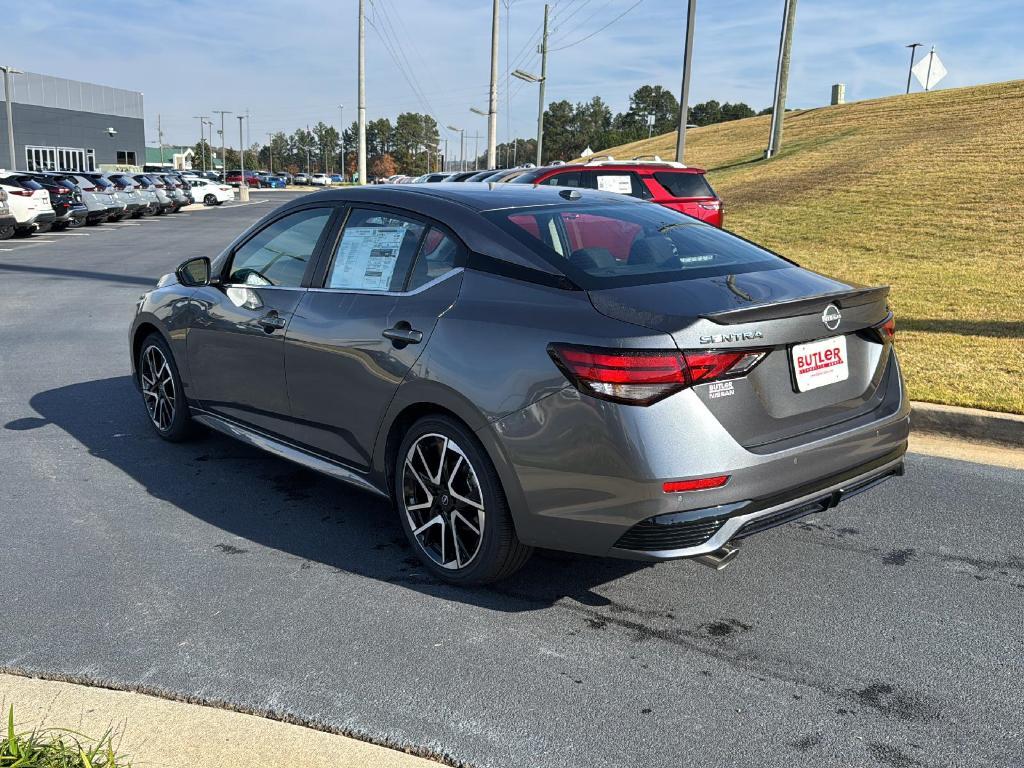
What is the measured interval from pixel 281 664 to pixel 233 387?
2.15 m

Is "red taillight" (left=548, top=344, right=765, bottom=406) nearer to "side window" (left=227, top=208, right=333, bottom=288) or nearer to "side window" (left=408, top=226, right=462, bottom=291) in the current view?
"side window" (left=408, top=226, right=462, bottom=291)

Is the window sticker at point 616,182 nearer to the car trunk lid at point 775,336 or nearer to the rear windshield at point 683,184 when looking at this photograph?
the rear windshield at point 683,184

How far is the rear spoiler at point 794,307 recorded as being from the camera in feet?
10.7

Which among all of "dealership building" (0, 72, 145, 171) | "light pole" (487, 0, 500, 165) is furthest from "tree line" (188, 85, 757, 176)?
"light pole" (487, 0, 500, 165)

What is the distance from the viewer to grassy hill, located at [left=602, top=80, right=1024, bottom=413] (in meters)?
8.20

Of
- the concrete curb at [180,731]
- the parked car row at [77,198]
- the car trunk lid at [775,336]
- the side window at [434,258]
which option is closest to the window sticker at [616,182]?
the side window at [434,258]

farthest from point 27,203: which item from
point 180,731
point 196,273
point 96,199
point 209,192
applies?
point 209,192

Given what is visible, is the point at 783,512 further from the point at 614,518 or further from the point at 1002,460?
the point at 1002,460

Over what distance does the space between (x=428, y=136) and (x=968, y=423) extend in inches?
6496

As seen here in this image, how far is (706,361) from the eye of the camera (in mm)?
3230

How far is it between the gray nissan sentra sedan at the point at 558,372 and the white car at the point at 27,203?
71.5 ft

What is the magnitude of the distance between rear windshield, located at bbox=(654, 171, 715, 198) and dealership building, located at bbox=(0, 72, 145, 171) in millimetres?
56376

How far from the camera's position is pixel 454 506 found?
3.86 m

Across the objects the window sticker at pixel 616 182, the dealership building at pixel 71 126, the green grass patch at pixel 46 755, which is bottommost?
the green grass patch at pixel 46 755
